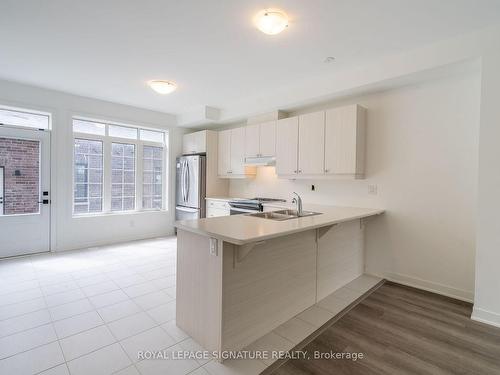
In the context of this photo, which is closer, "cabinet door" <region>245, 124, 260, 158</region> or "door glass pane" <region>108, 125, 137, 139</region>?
"cabinet door" <region>245, 124, 260, 158</region>

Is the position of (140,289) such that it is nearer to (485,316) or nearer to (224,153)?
(224,153)

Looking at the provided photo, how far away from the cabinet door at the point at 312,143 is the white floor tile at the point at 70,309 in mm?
3002

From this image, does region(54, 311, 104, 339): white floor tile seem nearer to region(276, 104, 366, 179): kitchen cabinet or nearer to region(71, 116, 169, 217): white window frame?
region(71, 116, 169, 217): white window frame

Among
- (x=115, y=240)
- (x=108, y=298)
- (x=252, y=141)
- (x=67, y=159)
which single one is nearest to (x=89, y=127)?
(x=67, y=159)

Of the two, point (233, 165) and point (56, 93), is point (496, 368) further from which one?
point (56, 93)

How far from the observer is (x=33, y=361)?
181 cm

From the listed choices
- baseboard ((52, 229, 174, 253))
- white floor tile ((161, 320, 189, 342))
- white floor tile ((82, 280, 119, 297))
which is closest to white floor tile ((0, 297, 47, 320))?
white floor tile ((82, 280, 119, 297))

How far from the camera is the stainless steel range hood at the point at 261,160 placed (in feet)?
14.0

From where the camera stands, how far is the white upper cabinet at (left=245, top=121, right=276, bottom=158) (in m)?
4.25

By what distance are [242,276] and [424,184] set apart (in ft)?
8.15

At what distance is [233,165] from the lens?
502 cm

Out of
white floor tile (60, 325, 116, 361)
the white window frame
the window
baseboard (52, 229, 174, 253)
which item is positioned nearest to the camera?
white floor tile (60, 325, 116, 361)

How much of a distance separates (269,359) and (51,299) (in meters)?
2.36

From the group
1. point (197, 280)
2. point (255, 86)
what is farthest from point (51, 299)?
point (255, 86)
